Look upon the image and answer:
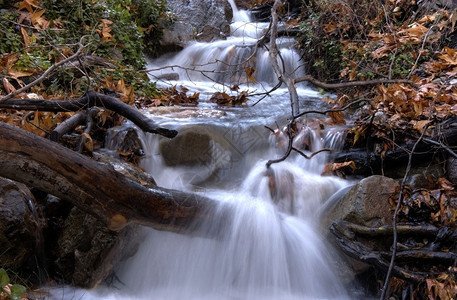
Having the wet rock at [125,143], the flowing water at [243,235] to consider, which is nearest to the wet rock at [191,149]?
→ the flowing water at [243,235]

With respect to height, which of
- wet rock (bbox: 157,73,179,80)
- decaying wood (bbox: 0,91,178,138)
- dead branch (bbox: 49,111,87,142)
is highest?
decaying wood (bbox: 0,91,178,138)

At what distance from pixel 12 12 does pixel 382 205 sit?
5597mm

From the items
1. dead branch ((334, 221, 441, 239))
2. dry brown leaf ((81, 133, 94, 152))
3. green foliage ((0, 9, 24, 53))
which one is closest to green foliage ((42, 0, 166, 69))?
green foliage ((0, 9, 24, 53))

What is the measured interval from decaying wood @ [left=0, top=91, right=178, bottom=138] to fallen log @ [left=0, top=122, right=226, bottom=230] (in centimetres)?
51

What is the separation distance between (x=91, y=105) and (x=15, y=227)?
1.38m

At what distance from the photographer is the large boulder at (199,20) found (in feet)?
31.5

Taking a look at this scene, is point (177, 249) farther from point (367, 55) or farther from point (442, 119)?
point (367, 55)

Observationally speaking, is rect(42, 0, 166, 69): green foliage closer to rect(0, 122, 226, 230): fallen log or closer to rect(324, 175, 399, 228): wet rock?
rect(0, 122, 226, 230): fallen log

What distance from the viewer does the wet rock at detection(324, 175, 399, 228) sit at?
303 centimetres

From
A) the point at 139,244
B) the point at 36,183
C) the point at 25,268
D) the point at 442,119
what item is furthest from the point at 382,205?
the point at 25,268

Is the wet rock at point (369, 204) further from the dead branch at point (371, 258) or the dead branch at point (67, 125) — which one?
→ the dead branch at point (67, 125)

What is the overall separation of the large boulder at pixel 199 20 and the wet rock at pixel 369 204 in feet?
24.2

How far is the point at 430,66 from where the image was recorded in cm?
484

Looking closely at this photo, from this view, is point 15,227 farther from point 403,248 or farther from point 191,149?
point 403,248
